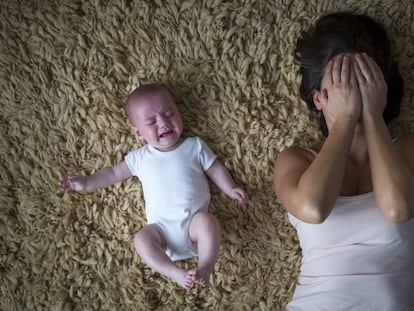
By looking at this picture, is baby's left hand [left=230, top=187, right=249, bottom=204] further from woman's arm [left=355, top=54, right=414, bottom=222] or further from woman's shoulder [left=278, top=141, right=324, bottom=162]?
woman's arm [left=355, top=54, right=414, bottom=222]

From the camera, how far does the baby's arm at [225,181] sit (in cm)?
155

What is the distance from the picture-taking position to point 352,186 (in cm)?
139

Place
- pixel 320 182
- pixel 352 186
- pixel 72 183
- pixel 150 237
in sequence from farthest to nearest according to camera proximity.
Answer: pixel 72 183
pixel 150 237
pixel 352 186
pixel 320 182

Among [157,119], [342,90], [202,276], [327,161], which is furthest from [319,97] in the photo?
[202,276]

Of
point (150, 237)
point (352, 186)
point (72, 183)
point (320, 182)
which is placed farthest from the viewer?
point (72, 183)

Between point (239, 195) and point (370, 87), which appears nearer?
point (370, 87)

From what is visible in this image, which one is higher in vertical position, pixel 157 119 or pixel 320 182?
pixel 157 119

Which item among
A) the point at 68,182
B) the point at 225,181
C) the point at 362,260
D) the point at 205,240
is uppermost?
the point at 68,182

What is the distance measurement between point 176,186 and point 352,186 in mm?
503

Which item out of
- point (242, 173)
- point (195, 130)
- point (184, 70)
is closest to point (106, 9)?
point (184, 70)

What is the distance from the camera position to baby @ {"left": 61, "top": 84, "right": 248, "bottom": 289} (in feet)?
4.86

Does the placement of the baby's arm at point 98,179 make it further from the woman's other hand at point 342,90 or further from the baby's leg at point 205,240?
the woman's other hand at point 342,90

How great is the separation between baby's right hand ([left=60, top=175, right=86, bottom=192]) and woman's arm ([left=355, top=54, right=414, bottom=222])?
856 mm

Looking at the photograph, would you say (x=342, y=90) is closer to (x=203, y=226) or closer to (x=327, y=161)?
(x=327, y=161)
